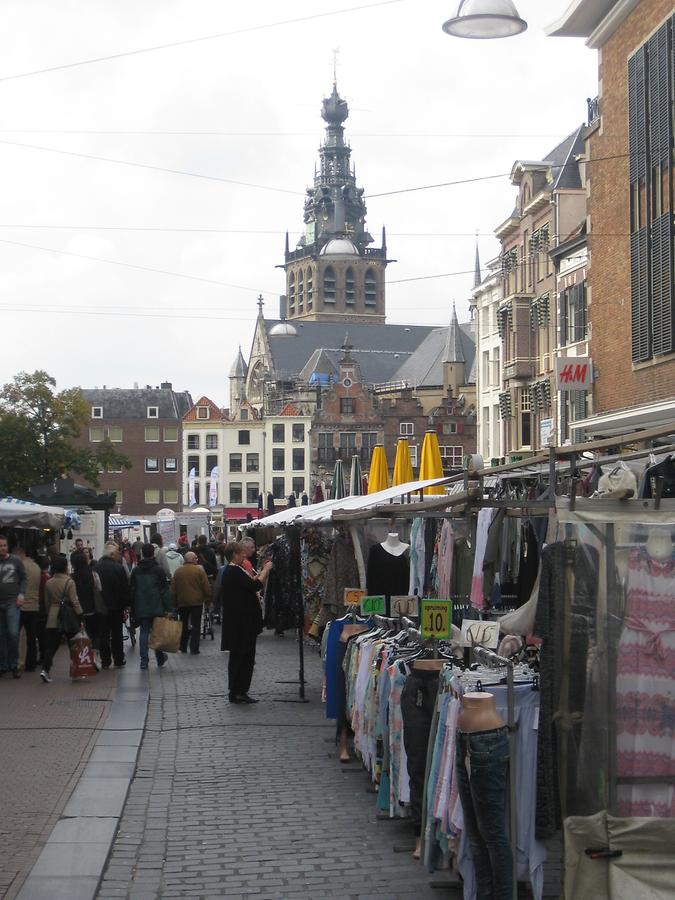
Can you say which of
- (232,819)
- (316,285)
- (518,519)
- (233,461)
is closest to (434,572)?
(518,519)

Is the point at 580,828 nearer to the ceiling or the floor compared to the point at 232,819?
nearer to the ceiling

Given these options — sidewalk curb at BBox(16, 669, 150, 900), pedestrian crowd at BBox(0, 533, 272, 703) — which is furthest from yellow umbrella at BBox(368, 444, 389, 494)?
sidewalk curb at BBox(16, 669, 150, 900)

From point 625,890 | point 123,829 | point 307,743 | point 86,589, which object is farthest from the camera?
point 86,589

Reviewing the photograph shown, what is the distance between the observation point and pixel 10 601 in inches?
664

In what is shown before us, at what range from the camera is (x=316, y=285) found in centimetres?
16025

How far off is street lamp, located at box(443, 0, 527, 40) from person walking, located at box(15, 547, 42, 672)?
8.97 metres

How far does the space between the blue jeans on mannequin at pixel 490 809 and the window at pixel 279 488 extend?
105m

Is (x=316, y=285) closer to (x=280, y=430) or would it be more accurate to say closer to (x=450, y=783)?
(x=280, y=430)

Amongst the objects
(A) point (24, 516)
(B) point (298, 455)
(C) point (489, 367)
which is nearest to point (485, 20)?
(A) point (24, 516)

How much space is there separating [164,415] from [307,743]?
351 ft

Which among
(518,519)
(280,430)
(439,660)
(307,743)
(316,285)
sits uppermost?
(316,285)

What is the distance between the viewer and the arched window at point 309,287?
161500 mm

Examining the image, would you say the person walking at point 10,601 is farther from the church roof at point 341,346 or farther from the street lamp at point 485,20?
the church roof at point 341,346

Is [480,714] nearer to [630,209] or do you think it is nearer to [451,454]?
[630,209]
